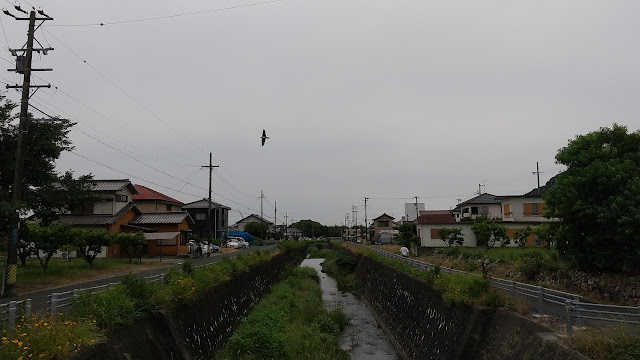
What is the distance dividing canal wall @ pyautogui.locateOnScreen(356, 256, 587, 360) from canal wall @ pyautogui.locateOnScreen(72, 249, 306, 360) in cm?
766

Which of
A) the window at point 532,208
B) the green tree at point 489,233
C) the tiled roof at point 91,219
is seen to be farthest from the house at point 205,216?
the window at point 532,208

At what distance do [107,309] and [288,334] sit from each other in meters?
9.58

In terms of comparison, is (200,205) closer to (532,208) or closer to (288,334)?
(532,208)

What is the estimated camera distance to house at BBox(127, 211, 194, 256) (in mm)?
43625

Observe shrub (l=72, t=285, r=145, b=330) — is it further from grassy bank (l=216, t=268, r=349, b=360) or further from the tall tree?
the tall tree

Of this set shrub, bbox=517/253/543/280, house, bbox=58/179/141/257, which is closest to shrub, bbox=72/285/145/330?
shrub, bbox=517/253/543/280

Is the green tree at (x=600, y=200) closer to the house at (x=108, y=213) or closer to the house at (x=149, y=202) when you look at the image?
the house at (x=108, y=213)

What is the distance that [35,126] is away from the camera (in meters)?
21.4

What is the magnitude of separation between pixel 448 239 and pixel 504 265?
72.7 ft

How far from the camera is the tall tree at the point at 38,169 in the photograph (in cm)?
2073

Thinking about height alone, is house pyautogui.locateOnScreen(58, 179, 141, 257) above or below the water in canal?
above

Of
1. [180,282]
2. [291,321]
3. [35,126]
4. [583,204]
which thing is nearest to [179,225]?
[35,126]

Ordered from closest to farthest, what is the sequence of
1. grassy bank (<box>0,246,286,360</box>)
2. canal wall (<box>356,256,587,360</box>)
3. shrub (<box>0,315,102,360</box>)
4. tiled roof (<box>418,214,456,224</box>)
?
shrub (<box>0,315,102,360</box>) → grassy bank (<box>0,246,286,360</box>) → canal wall (<box>356,256,587,360</box>) → tiled roof (<box>418,214,456,224</box>)

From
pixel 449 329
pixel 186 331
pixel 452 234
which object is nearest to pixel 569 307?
pixel 449 329
